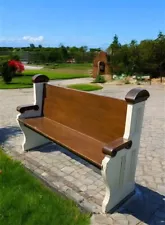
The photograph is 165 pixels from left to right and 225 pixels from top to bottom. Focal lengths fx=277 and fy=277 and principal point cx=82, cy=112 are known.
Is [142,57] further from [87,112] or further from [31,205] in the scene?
[31,205]

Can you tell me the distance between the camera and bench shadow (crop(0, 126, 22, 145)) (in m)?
5.81

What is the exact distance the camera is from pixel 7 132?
20.5 ft

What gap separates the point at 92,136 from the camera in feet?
13.1

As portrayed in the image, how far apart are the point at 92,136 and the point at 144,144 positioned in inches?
80.3

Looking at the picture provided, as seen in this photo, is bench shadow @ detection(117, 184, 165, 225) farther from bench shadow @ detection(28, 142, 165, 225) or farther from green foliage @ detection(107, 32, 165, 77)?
green foliage @ detection(107, 32, 165, 77)

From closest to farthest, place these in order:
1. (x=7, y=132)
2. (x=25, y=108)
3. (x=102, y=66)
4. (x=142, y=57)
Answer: (x=25, y=108) → (x=7, y=132) → (x=142, y=57) → (x=102, y=66)

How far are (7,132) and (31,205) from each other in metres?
3.27

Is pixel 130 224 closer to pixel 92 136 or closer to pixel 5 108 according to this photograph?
pixel 92 136

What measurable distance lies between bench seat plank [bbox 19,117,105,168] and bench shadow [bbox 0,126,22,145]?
1.13 meters

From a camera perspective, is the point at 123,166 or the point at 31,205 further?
the point at 123,166

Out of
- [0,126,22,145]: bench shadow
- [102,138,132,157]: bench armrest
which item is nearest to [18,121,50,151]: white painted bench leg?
[0,126,22,145]: bench shadow

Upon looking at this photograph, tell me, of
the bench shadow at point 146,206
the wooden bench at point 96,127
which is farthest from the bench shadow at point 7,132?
the bench shadow at point 146,206

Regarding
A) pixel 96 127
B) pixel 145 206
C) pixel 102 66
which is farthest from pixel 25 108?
pixel 102 66

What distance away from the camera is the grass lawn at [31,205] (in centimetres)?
299
